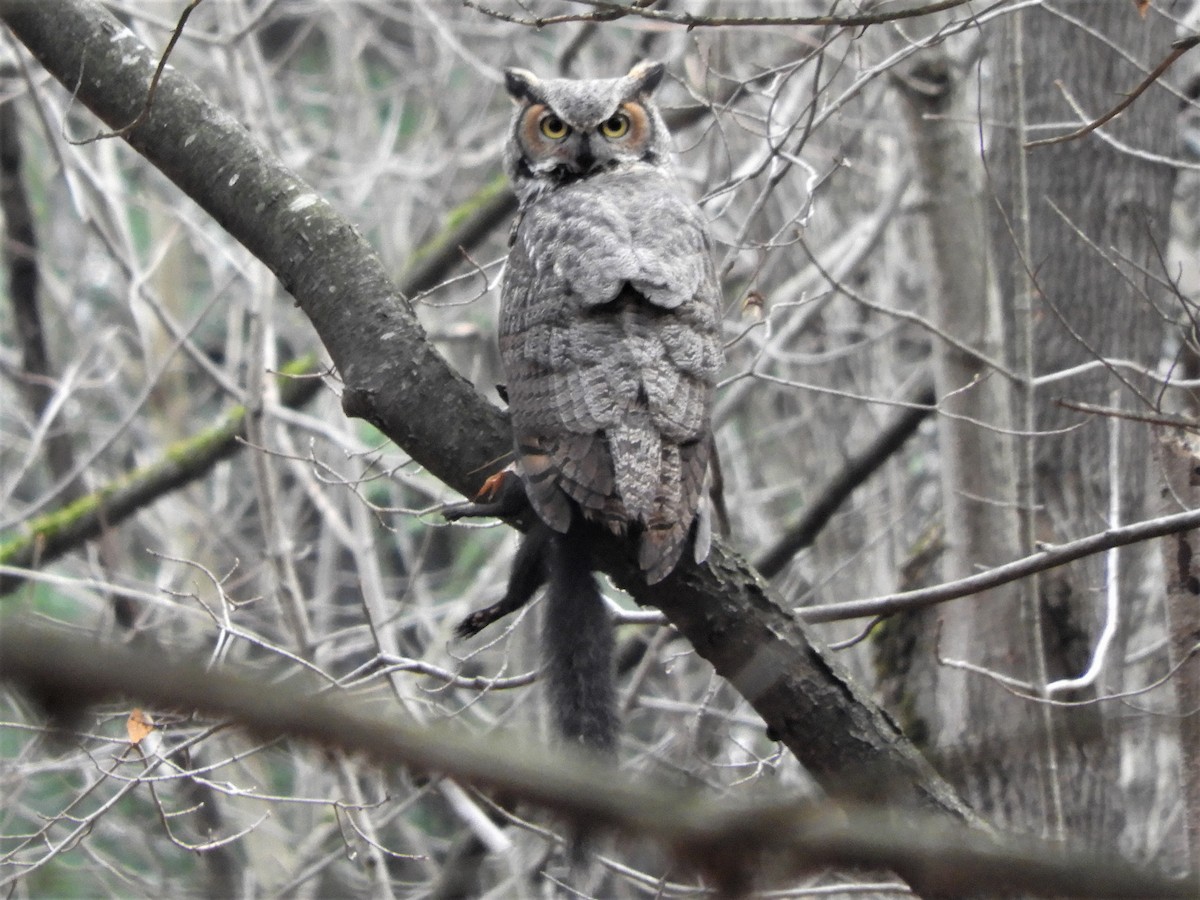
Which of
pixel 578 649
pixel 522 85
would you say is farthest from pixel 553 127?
pixel 578 649

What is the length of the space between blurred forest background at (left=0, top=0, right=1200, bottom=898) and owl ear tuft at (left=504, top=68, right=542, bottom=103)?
1.87ft

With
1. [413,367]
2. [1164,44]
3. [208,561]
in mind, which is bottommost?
[413,367]

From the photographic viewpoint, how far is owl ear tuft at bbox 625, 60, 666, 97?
4.62 m

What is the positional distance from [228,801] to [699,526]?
6514 mm

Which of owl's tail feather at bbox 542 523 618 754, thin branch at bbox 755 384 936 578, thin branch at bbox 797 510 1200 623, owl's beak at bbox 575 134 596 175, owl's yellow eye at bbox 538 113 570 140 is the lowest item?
owl's tail feather at bbox 542 523 618 754

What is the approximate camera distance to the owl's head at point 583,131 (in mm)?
4441

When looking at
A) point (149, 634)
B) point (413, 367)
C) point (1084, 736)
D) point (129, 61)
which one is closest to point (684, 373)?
point (413, 367)

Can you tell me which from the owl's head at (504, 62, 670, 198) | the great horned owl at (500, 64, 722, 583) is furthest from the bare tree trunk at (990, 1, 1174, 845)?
the great horned owl at (500, 64, 722, 583)

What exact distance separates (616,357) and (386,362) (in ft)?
2.02

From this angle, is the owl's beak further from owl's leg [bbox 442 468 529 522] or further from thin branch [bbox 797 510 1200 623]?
thin branch [bbox 797 510 1200 623]

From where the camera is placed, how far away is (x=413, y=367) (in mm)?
3295

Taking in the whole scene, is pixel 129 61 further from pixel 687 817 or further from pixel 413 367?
pixel 687 817

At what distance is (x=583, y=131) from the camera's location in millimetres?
4422

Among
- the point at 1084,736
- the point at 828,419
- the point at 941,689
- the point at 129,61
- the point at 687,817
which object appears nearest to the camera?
the point at 687,817
